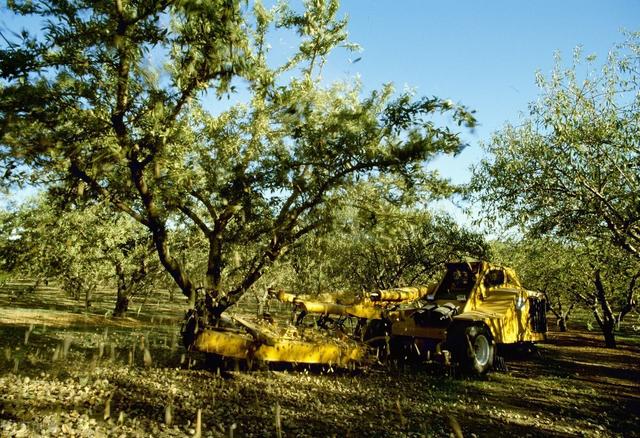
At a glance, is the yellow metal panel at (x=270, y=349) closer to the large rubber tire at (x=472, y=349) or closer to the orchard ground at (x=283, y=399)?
the orchard ground at (x=283, y=399)

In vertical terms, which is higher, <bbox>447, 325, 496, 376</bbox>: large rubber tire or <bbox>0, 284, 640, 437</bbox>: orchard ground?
<bbox>447, 325, 496, 376</bbox>: large rubber tire

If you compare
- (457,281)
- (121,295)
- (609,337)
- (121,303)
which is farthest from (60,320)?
(609,337)

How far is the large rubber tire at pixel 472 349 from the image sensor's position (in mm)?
10695

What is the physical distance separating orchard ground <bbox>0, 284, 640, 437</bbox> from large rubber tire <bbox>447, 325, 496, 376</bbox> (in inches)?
16.5

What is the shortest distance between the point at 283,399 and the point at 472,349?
570 centimetres

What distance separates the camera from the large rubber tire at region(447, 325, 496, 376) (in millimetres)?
10695

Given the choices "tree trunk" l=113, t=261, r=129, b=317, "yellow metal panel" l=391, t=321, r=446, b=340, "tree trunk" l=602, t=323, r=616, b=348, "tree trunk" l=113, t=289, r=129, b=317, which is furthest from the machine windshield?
"tree trunk" l=113, t=289, r=129, b=317

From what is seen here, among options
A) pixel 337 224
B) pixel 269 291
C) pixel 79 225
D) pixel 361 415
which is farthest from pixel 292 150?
pixel 79 225

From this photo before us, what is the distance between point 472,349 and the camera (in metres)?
10.7

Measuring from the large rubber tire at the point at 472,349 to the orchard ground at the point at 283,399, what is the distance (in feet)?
1.38

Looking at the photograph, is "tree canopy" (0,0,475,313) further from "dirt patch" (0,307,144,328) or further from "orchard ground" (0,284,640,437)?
"dirt patch" (0,307,144,328)

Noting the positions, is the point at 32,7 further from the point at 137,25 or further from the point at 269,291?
the point at 269,291

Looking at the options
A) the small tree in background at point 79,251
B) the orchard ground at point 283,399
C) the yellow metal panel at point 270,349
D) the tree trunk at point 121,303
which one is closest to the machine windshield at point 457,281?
the orchard ground at point 283,399

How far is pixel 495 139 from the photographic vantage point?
48.7 ft
